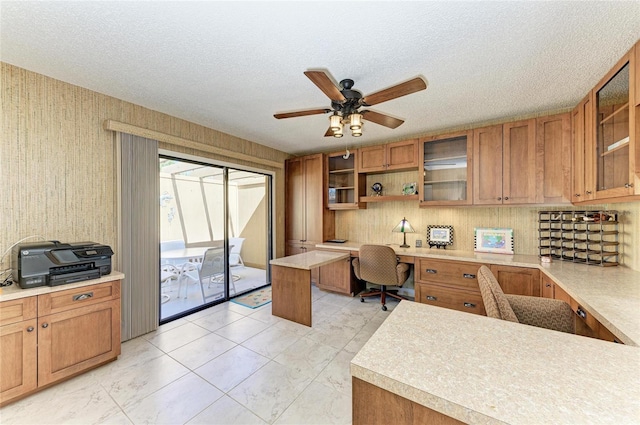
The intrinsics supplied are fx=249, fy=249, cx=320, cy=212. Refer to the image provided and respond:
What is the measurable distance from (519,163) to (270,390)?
351 cm

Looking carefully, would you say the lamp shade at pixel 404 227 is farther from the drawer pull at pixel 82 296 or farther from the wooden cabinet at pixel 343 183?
the drawer pull at pixel 82 296

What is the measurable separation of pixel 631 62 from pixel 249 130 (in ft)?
11.9

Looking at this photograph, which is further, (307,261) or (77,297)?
(307,261)

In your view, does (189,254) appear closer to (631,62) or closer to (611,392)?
(611,392)

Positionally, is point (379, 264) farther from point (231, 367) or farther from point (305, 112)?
point (305, 112)

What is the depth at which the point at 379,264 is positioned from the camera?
11.1ft

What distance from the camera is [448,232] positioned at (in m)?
3.63

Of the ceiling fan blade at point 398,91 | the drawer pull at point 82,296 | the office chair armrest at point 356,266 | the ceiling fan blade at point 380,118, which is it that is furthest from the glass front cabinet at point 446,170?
the drawer pull at point 82,296

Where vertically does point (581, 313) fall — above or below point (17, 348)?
above

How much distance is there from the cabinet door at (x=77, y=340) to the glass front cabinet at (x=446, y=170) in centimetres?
375

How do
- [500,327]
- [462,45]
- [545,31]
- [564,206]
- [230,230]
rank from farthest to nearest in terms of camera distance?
[230,230] → [564,206] → [462,45] → [545,31] → [500,327]

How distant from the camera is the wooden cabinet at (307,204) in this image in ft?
14.4

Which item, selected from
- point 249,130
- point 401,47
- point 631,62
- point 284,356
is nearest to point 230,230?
point 249,130

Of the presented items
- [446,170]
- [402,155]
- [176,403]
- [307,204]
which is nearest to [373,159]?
[402,155]
